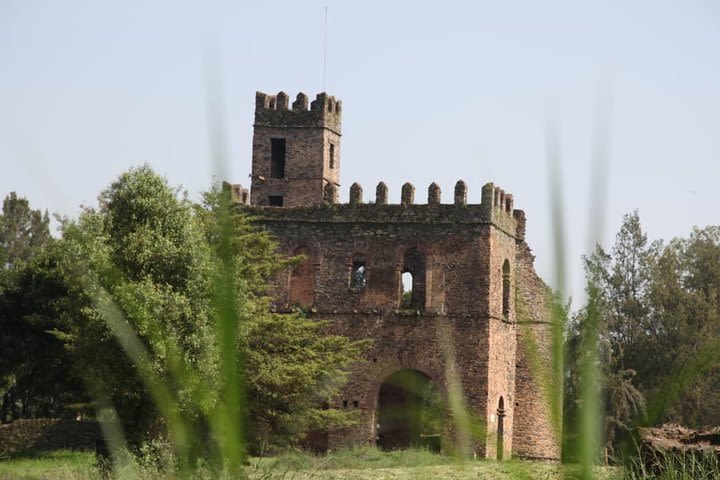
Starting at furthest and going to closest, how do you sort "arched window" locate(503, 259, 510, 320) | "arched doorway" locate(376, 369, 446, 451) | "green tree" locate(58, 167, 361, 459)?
"arched window" locate(503, 259, 510, 320), "arched doorway" locate(376, 369, 446, 451), "green tree" locate(58, 167, 361, 459)

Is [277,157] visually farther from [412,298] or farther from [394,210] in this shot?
[412,298]

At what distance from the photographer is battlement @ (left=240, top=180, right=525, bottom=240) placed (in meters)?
36.1

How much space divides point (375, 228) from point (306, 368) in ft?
26.7

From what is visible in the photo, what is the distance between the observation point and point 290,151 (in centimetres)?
3956

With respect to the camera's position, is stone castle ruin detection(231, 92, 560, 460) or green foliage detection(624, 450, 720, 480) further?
stone castle ruin detection(231, 92, 560, 460)

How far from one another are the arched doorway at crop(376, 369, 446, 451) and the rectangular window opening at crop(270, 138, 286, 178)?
309 inches

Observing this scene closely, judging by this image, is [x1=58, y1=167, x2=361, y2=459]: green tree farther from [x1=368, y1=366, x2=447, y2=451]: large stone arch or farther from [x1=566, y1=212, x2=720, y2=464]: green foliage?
[x1=566, y1=212, x2=720, y2=464]: green foliage

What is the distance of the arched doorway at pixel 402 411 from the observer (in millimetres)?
36781

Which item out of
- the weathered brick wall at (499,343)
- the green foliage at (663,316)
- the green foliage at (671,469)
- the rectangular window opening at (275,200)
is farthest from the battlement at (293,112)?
the green foliage at (671,469)

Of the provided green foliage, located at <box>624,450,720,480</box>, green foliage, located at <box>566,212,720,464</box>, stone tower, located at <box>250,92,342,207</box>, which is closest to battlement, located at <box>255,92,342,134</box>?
stone tower, located at <box>250,92,342,207</box>

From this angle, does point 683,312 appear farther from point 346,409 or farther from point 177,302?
point 177,302

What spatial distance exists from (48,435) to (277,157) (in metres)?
11.9

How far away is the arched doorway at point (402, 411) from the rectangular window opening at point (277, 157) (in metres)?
7.85

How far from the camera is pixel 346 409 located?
35.5 meters
